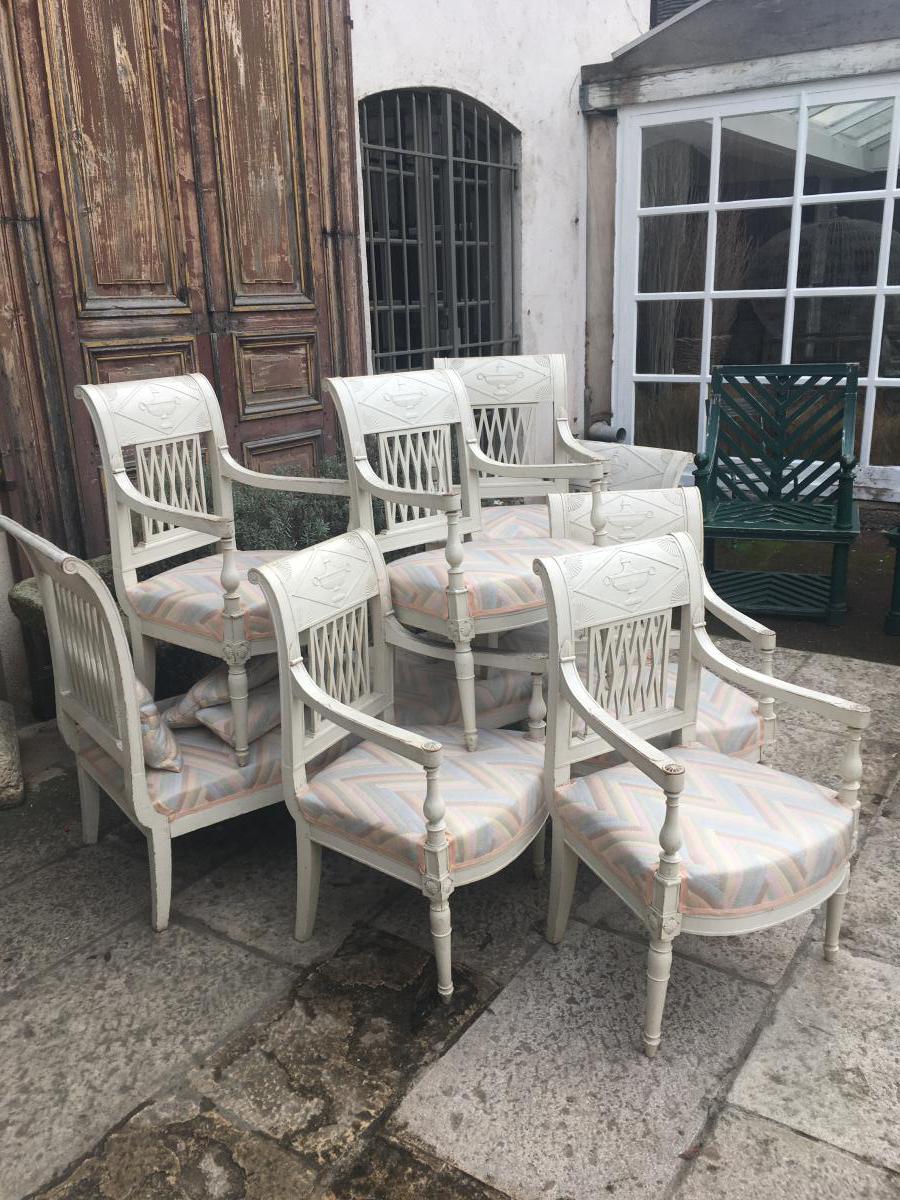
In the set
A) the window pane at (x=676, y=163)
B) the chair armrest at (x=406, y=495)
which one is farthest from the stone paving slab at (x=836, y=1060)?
the window pane at (x=676, y=163)

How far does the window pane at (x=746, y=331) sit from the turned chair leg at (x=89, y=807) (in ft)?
16.3

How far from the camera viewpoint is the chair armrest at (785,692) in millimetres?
2146

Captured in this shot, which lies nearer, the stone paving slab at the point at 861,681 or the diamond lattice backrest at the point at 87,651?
the diamond lattice backrest at the point at 87,651

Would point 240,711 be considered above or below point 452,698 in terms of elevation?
above

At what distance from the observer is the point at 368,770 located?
2.36 m

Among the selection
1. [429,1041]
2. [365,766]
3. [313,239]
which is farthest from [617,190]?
[429,1041]

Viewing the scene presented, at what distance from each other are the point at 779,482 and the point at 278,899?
3.67 metres

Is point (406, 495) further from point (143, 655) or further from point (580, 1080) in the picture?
point (580, 1080)

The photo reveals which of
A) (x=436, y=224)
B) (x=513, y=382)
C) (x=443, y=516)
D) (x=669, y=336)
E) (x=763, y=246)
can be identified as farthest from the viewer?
(x=669, y=336)

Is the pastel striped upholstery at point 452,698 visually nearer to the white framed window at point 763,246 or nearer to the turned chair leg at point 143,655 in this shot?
the turned chair leg at point 143,655

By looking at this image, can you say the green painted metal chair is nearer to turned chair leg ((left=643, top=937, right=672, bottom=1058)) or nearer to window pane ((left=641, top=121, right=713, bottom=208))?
window pane ((left=641, top=121, right=713, bottom=208))

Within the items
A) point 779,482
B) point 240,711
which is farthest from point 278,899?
point 779,482

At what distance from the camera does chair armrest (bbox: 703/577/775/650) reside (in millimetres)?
2457

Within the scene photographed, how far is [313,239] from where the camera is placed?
4660 millimetres
